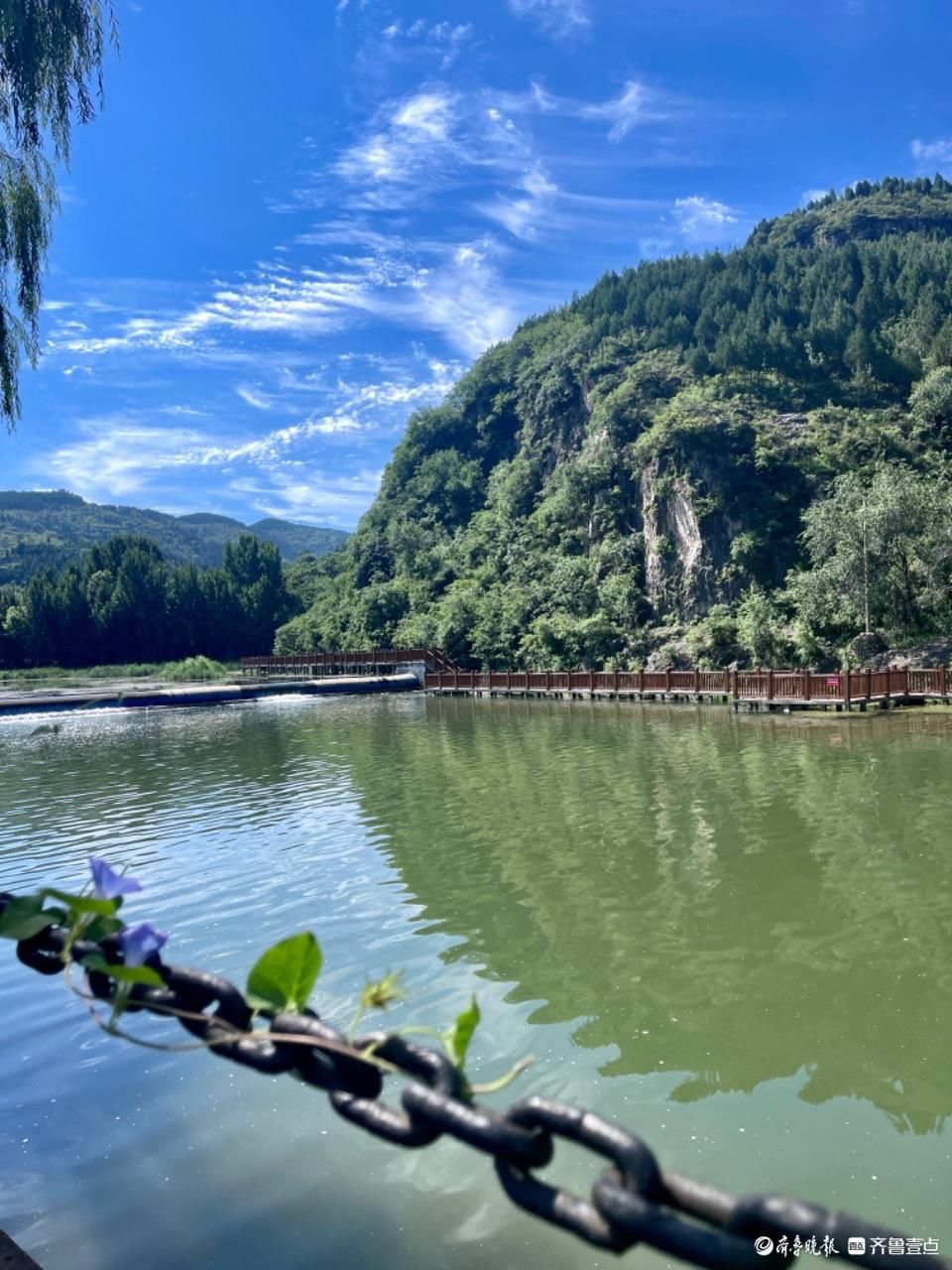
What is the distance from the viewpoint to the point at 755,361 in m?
67.3

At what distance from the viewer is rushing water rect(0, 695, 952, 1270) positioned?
4.41 meters

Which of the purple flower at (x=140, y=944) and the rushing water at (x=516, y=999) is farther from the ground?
the purple flower at (x=140, y=944)

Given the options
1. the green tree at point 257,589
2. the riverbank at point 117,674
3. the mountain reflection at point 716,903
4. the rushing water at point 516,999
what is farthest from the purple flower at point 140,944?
the green tree at point 257,589

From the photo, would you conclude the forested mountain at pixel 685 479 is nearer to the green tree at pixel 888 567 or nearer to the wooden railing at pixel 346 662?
the green tree at pixel 888 567

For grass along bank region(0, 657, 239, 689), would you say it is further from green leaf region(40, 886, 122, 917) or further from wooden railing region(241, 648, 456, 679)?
green leaf region(40, 886, 122, 917)

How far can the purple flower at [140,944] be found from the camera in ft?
4.59

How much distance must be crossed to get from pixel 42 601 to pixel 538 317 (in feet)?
223

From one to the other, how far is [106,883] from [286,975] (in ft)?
1.33

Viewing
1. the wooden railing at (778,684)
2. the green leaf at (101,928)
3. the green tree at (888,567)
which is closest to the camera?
the green leaf at (101,928)

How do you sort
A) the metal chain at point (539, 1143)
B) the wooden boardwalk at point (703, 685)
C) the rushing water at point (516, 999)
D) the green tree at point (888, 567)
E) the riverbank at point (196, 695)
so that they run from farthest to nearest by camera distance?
the riverbank at point (196, 695)
the green tree at point (888, 567)
the wooden boardwalk at point (703, 685)
the rushing water at point (516, 999)
the metal chain at point (539, 1143)

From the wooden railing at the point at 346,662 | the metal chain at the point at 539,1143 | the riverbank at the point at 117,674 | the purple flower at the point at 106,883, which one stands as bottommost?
the riverbank at the point at 117,674

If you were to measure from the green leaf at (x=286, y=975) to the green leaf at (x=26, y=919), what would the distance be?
0.43 m

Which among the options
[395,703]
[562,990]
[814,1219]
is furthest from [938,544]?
[814,1219]

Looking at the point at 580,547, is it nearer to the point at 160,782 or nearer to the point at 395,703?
the point at 395,703
